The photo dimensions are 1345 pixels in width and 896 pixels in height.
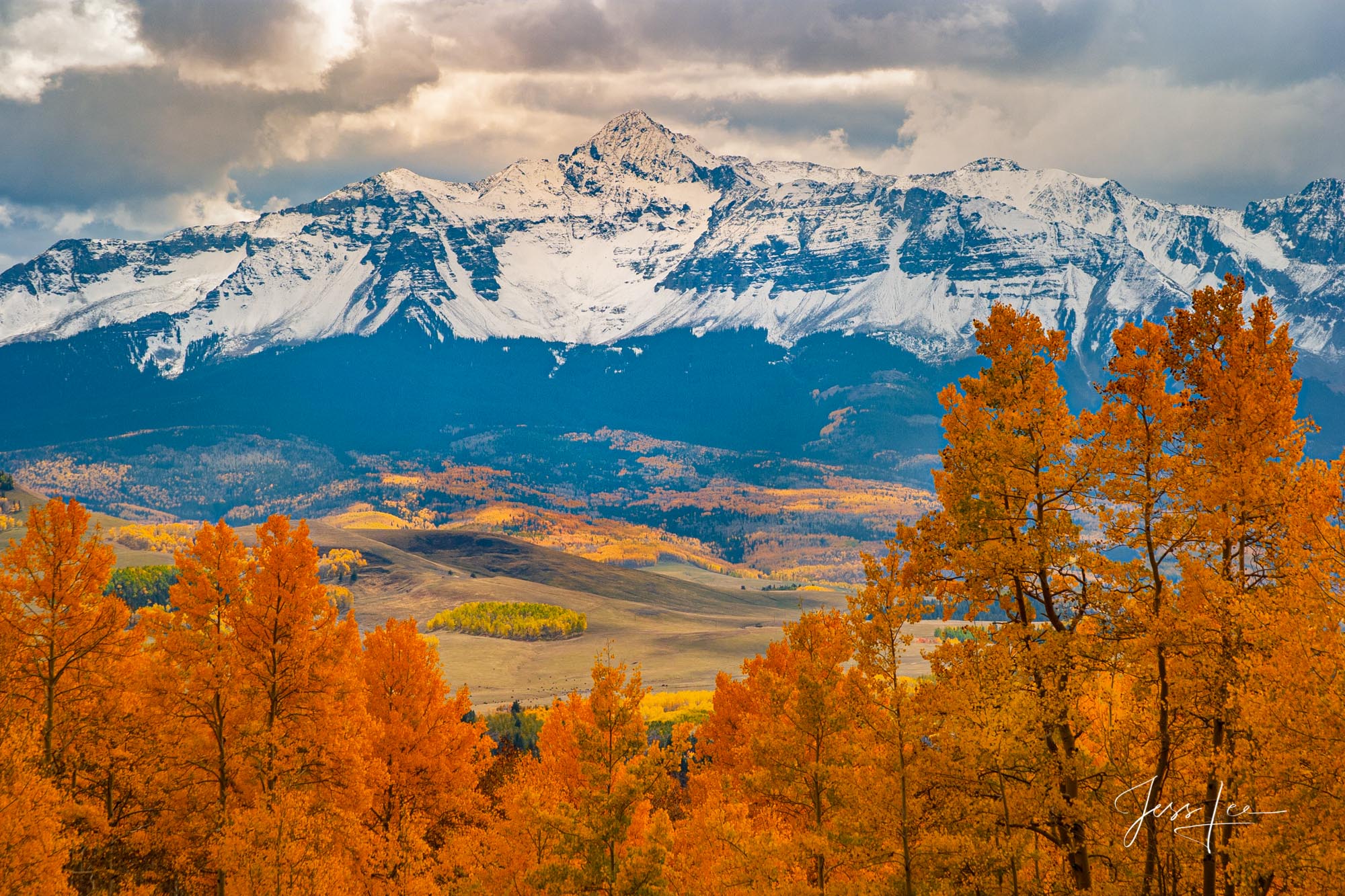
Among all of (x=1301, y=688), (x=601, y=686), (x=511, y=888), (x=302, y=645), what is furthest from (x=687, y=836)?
(x=1301, y=688)

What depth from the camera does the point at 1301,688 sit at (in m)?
16.6

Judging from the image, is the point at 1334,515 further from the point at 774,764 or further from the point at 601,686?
the point at 601,686

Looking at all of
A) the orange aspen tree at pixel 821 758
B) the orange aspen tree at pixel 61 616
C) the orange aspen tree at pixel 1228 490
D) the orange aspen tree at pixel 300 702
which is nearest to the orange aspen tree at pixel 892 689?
the orange aspen tree at pixel 821 758

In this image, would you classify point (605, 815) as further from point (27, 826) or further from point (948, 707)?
point (27, 826)

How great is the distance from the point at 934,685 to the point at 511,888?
48.6ft

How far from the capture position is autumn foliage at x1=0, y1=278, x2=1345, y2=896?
1827cm
